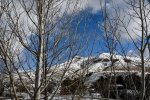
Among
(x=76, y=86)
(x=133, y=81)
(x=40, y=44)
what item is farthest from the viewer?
(x=133, y=81)

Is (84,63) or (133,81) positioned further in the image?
(133,81)

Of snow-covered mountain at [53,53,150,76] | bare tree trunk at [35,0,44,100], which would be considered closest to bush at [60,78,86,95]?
snow-covered mountain at [53,53,150,76]

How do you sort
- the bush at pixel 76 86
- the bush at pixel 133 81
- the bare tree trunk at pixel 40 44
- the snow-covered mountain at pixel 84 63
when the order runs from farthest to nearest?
the bush at pixel 133 81, the snow-covered mountain at pixel 84 63, the bush at pixel 76 86, the bare tree trunk at pixel 40 44

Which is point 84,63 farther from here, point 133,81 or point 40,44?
point 133,81

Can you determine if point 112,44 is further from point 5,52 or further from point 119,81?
point 119,81

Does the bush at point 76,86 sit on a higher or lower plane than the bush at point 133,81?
lower

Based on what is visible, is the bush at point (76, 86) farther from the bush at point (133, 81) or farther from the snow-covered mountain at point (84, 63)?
the bush at point (133, 81)

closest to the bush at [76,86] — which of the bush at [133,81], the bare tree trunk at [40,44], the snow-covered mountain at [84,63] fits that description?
the snow-covered mountain at [84,63]

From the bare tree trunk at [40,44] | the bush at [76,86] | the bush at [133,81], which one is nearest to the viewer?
the bare tree trunk at [40,44]

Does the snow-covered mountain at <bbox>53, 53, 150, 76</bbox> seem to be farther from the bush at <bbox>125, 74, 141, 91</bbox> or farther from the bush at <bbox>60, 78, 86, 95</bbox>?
the bush at <bbox>125, 74, 141, 91</bbox>

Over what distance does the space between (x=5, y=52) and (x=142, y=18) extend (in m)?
4.54

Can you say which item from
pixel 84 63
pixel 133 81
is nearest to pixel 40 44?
pixel 84 63

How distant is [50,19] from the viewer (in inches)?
213

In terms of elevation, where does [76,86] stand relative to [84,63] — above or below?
below
